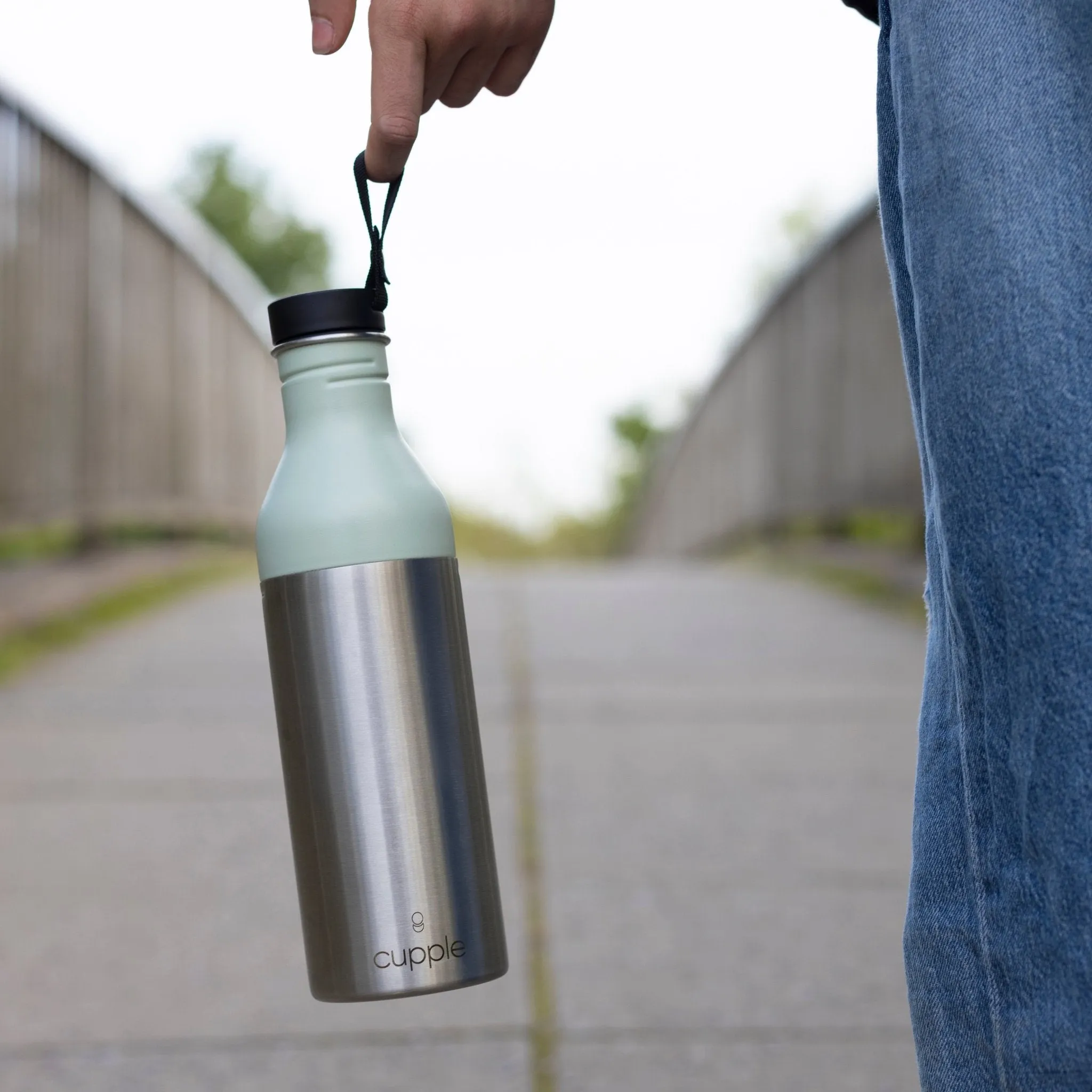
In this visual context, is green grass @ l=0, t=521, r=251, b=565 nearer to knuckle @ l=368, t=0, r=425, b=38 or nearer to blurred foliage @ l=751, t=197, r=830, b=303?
knuckle @ l=368, t=0, r=425, b=38

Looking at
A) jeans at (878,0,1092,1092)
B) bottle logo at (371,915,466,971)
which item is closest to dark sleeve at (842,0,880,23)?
jeans at (878,0,1092,1092)

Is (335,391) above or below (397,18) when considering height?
below

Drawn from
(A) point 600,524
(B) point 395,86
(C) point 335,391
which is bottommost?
(C) point 335,391

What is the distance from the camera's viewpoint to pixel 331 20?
1.15 meters

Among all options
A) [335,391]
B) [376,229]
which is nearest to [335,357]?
[335,391]

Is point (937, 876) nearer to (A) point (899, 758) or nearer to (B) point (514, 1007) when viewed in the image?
(B) point (514, 1007)

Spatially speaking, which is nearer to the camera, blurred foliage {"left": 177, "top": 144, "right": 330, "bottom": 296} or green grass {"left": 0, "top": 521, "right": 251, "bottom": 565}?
green grass {"left": 0, "top": 521, "right": 251, "bottom": 565}

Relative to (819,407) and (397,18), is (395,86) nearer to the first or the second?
(397,18)

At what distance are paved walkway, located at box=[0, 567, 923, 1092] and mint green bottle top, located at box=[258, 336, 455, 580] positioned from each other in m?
1.16

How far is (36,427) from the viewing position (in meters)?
5.32

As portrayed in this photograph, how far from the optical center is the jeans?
808 millimetres

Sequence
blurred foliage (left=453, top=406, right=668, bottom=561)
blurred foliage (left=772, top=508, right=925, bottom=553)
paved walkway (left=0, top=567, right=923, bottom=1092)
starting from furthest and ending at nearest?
1. blurred foliage (left=453, top=406, right=668, bottom=561)
2. blurred foliage (left=772, top=508, right=925, bottom=553)
3. paved walkway (left=0, top=567, right=923, bottom=1092)

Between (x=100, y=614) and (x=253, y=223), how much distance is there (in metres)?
18.7

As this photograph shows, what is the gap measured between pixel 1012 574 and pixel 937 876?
220 millimetres
